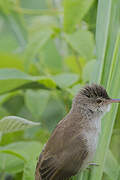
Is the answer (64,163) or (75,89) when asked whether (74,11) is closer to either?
(75,89)

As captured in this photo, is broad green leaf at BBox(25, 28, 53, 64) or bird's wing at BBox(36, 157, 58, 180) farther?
broad green leaf at BBox(25, 28, 53, 64)

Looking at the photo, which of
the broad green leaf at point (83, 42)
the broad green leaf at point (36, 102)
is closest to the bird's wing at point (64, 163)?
the broad green leaf at point (36, 102)

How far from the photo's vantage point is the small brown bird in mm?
1353

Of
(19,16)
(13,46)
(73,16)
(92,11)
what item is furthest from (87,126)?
(13,46)

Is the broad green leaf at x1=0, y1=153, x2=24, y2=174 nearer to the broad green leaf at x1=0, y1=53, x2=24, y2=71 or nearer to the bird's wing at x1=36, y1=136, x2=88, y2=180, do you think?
the bird's wing at x1=36, y1=136, x2=88, y2=180

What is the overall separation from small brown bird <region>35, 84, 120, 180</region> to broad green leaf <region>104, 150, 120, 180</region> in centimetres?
9

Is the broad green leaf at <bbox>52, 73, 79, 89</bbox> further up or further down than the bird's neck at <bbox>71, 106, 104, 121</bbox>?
further up

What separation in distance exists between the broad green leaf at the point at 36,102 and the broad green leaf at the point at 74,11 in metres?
0.30

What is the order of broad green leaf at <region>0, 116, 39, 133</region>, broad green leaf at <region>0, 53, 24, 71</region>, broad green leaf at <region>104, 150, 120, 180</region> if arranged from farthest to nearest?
broad green leaf at <region>0, 53, 24, 71</region>, broad green leaf at <region>104, 150, 120, 180</region>, broad green leaf at <region>0, 116, 39, 133</region>

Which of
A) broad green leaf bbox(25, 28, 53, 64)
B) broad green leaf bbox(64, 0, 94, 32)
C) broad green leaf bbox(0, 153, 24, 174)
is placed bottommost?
broad green leaf bbox(0, 153, 24, 174)

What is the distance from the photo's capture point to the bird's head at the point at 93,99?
4.65 ft

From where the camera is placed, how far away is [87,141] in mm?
1388

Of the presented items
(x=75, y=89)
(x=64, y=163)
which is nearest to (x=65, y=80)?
(x=75, y=89)

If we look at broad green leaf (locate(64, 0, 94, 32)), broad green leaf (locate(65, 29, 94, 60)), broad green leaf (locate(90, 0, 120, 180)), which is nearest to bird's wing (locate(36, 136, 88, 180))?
broad green leaf (locate(90, 0, 120, 180))
